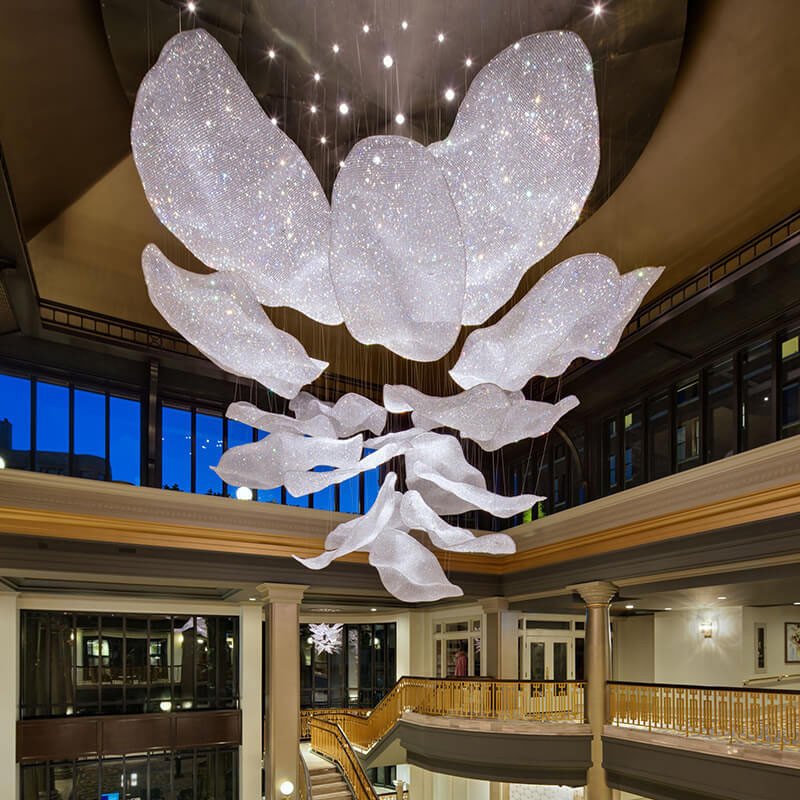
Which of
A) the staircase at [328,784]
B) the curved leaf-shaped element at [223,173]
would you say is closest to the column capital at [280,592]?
the staircase at [328,784]

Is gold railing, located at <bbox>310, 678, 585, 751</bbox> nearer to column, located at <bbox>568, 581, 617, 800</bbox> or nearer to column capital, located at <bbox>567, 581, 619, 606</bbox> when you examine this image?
column, located at <bbox>568, 581, 617, 800</bbox>

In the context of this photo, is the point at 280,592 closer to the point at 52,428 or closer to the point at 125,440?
the point at 125,440

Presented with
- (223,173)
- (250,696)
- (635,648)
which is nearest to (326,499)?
(250,696)

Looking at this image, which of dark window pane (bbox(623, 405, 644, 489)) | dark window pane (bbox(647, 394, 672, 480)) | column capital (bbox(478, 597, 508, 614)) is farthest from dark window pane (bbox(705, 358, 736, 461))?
column capital (bbox(478, 597, 508, 614))

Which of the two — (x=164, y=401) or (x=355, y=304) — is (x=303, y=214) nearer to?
(x=355, y=304)

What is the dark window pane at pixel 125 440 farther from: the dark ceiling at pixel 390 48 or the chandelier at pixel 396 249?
the chandelier at pixel 396 249

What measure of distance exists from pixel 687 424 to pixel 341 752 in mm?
8701

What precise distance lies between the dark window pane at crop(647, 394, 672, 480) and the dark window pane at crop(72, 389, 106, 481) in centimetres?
795

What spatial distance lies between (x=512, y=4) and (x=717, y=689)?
26.5ft

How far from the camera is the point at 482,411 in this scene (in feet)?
8.50

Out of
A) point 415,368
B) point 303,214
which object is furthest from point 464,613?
point 303,214

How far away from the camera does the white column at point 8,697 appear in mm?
11719

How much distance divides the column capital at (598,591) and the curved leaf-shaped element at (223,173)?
9690 mm

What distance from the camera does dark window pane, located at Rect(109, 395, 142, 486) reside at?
36.9 feet
